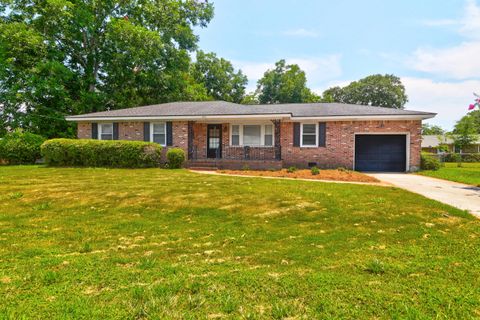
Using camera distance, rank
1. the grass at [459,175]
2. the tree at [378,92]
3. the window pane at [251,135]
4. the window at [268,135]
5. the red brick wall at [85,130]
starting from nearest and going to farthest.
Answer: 1. the grass at [459,175]
2. the window at [268,135]
3. the window pane at [251,135]
4. the red brick wall at [85,130]
5. the tree at [378,92]

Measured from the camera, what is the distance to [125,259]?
320 cm

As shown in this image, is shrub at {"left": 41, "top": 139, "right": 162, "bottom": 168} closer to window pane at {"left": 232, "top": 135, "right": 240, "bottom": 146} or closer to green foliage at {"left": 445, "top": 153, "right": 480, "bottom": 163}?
window pane at {"left": 232, "top": 135, "right": 240, "bottom": 146}

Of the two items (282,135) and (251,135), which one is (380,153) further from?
(251,135)

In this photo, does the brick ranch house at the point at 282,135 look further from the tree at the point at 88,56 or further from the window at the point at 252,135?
the tree at the point at 88,56

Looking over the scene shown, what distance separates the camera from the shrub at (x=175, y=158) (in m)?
14.0

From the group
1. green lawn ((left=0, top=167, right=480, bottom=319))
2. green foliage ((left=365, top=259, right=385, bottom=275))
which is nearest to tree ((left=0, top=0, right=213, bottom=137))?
green lawn ((left=0, top=167, right=480, bottom=319))

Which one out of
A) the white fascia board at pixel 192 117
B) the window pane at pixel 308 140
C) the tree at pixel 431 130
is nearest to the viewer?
the white fascia board at pixel 192 117

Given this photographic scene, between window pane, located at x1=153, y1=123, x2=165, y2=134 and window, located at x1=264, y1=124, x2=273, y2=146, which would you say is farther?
window pane, located at x1=153, y1=123, x2=165, y2=134

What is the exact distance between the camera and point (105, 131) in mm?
16984

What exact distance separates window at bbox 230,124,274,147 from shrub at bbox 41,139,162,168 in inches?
183

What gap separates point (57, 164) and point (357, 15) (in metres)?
16.9

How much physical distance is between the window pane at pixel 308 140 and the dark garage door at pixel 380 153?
8.50ft

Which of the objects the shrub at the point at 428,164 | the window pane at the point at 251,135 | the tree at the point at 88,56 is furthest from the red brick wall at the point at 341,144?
the tree at the point at 88,56

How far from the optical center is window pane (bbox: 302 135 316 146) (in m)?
15.1
